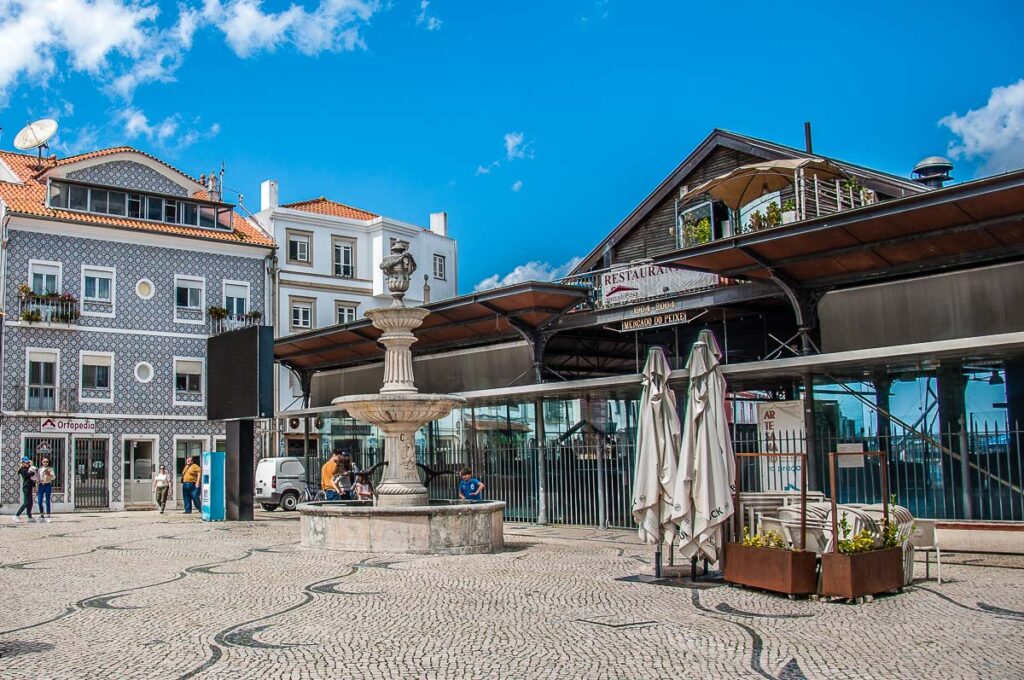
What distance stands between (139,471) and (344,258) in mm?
15144

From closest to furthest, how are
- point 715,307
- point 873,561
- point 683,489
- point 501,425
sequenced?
point 873,561
point 683,489
point 715,307
point 501,425

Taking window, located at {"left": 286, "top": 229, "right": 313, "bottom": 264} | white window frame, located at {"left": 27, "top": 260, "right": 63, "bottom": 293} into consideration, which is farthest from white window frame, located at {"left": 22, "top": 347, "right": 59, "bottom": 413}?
Answer: window, located at {"left": 286, "top": 229, "right": 313, "bottom": 264}

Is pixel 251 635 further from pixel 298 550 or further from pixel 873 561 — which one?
pixel 298 550

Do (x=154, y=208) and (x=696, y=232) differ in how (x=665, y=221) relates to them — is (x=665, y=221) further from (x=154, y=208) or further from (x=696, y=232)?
(x=154, y=208)

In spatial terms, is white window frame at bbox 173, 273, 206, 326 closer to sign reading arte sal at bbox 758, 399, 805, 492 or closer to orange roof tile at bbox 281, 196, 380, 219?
orange roof tile at bbox 281, 196, 380, 219

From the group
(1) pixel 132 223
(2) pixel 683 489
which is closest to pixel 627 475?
(2) pixel 683 489

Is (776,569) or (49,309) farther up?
(49,309)

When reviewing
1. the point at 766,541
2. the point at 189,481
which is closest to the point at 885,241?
the point at 766,541

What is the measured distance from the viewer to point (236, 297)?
134ft

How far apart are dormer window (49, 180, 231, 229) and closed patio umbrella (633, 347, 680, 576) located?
31.1 metres

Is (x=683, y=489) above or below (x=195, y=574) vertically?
above

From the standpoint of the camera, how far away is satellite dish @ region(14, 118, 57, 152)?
41.1m

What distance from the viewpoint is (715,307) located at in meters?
20.0

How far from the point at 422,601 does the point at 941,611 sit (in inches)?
201
